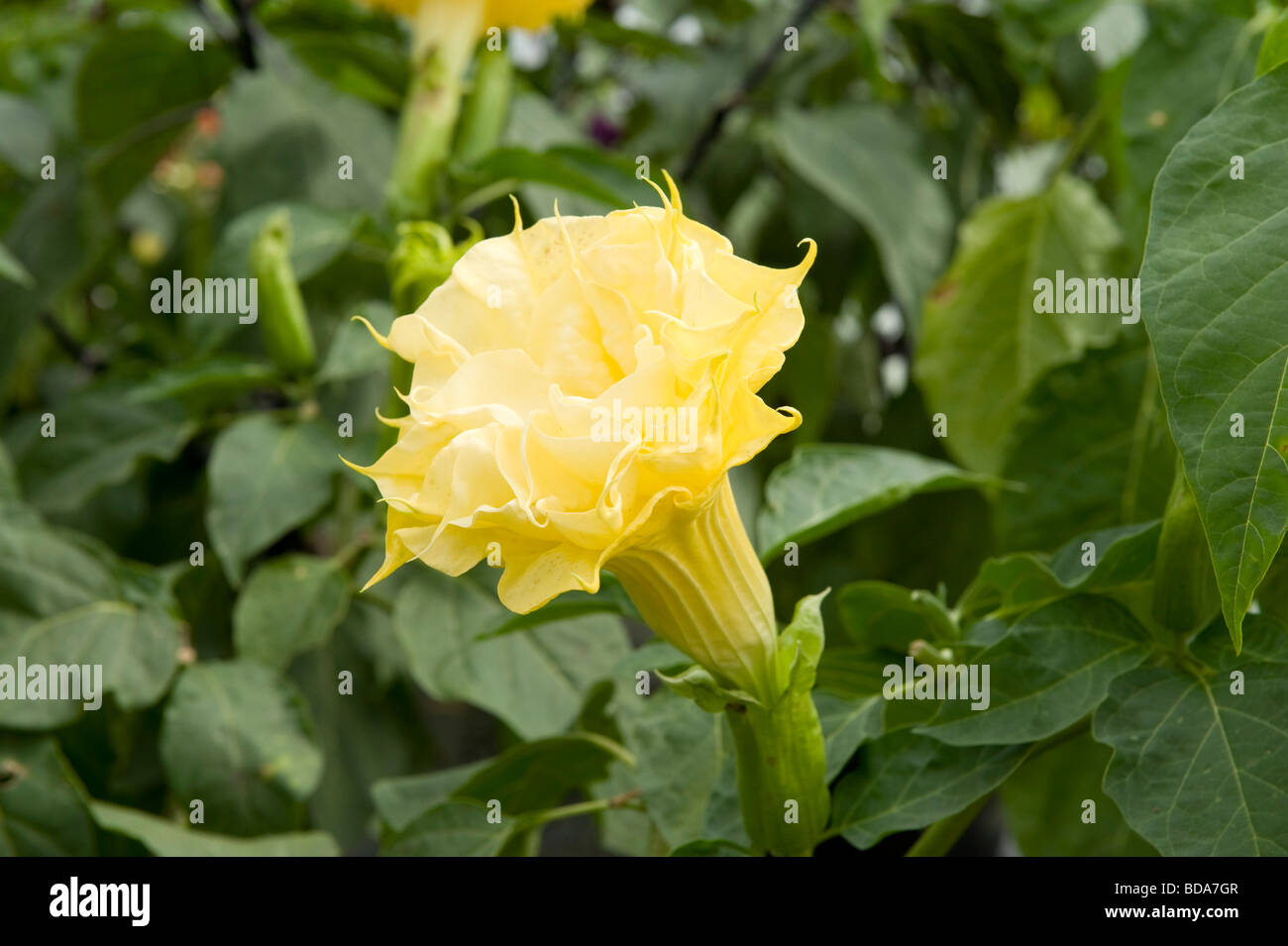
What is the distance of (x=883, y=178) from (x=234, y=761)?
345 millimetres

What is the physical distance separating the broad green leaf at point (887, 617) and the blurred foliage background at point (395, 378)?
0.04 feet

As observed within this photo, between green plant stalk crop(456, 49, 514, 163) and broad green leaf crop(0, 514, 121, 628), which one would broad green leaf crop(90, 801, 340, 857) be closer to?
broad green leaf crop(0, 514, 121, 628)

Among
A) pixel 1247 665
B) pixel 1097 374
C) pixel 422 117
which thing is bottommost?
pixel 1247 665

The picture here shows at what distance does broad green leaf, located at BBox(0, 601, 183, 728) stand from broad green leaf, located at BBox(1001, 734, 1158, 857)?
0.93 ft

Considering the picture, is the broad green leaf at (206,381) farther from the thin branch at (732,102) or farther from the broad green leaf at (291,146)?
the thin branch at (732,102)

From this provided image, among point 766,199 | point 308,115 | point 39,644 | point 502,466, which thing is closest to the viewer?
point 502,466

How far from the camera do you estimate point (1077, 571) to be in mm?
281

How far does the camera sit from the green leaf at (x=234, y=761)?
1.24ft

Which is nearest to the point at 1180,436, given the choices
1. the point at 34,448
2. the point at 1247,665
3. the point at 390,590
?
the point at 1247,665

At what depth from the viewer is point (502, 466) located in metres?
0.19

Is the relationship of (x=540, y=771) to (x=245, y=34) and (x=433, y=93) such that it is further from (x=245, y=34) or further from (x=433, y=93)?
(x=245, y=34)

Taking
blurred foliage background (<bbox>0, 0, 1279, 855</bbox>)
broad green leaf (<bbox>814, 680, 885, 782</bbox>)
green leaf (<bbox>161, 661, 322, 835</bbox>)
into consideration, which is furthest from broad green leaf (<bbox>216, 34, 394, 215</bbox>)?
broad green leaf (<bbox>814, 680, 885, 782</bbox>)

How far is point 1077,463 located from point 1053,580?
0.51ft

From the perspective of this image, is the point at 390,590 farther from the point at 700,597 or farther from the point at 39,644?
the point at 700,597
